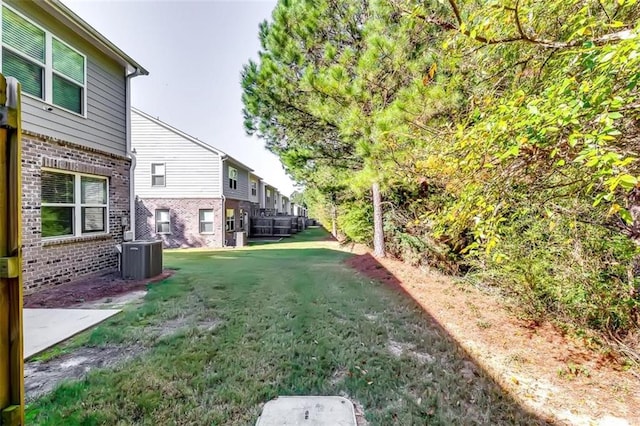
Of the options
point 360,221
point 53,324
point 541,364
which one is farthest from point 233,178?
point 541,364

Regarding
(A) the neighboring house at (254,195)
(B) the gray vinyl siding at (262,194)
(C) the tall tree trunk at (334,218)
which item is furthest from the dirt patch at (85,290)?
(B) the gray vinyl siding at (262,194)

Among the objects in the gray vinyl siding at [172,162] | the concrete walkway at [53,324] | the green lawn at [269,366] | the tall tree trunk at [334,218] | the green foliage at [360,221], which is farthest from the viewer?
the tall tree trunk at [334,218]

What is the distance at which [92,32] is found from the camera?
23.6 ft

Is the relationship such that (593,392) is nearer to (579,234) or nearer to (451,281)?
(579,234)

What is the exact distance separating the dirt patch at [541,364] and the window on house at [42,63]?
8396 mm

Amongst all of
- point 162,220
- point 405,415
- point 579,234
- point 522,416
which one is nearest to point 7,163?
point 405,415

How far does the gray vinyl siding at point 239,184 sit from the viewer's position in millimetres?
17375

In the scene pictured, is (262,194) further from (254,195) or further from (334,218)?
(334,218)

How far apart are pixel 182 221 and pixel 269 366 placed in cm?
1494

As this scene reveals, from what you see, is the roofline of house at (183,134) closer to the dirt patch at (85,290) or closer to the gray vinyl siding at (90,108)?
the gray vinyl siding at (90,108)

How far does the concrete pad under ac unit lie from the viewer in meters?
2.60

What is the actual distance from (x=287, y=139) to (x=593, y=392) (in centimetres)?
968

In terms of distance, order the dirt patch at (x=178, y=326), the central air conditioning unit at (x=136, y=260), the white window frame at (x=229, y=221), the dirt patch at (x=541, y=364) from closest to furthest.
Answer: the dirt patch at (x=541, y=364) → the dirt patch at (x=178, y=326) → the central air conditioning unit at (x=136, y=260) → the white window frame at (x=229, y=221)

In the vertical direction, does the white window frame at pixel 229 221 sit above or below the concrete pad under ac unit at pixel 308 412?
above
